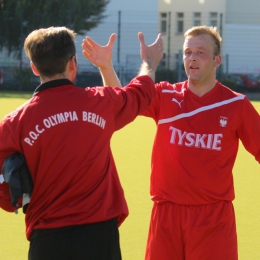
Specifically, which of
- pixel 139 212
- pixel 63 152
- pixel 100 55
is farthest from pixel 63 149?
pixel 139 212

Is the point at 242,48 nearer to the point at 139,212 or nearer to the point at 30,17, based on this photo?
the point at 30,17

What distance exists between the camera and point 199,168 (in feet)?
12.8

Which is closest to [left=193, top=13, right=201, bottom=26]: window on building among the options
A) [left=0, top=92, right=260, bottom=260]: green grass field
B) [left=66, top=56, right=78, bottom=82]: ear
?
[left=0, top=92, right=260, bottom=260]: green grass field

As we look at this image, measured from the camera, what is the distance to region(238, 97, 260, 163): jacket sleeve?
3.96 meters

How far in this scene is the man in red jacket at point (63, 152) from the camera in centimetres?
308

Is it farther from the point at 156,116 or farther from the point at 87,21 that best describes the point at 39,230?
the point at 87,21

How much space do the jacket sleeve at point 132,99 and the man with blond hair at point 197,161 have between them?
2.08 ft

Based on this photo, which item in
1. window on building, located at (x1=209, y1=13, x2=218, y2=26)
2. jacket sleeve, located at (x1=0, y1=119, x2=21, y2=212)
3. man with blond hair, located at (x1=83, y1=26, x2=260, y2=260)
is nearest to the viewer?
jacket sleeve, located at (x1=0, y1=119, x2=21, y2=212)

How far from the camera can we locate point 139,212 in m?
6.93

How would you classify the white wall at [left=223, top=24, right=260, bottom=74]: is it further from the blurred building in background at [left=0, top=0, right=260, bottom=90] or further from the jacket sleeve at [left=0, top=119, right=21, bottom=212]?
the jacket sleeve at [left=0, top=119, right=21, bottom=212]

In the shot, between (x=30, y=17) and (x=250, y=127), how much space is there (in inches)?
1145

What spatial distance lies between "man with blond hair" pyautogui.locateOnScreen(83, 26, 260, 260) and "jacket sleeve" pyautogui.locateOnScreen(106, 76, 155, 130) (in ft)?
2.08

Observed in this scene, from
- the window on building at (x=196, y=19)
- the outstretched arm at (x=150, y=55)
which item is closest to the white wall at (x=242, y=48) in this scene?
the window on building at (x=196, y=19)

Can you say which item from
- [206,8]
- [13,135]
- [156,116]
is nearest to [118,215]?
[13,135]
